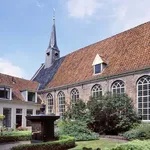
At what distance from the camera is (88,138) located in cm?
1747

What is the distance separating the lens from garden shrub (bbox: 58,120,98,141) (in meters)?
17.6

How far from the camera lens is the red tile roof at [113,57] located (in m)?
22.8

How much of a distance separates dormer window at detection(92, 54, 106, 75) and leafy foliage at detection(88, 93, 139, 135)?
488 centimetres

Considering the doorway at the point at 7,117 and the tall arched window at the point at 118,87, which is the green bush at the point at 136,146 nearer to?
the tall arched window at the point at 118,87

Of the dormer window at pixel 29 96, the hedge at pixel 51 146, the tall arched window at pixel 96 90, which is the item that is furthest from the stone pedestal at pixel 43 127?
the dormer window at pixel 29 96

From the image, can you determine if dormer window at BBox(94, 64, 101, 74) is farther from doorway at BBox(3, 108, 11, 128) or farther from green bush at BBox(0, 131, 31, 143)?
doorway at BBox(3, 108, 11, 128)

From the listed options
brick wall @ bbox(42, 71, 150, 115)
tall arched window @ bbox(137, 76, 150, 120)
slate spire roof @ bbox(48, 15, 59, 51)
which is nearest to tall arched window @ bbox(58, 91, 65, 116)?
brick wall @ bbox(42, 71, 150, 115)

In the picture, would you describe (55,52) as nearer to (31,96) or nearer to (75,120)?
(31,96)

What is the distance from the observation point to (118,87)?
76.8 ft

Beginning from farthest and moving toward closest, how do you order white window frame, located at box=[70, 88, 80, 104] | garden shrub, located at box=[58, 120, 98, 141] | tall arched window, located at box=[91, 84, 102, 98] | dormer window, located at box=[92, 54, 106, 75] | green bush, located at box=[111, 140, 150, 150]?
1. white window frame, located at box=[70, 88, 80, 104]
2. dormer window, located at box=[92, 54, 106, 75]
3. tall arched window, located at box=[91, 84, 102, 98]
4. garden shrub, located at box=[58, 120, 98, 141]
5. green bush, located at box=[111, 140, 150, 150]

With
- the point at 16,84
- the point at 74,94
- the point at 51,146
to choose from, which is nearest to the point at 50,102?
the point at 74,94

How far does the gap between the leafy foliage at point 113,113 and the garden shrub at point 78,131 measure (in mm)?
1962

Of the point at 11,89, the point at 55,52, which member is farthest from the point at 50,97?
the point at 55,52

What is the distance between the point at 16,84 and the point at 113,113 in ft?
53.0
